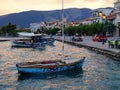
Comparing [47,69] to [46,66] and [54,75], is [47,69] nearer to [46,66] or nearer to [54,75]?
[46,66]

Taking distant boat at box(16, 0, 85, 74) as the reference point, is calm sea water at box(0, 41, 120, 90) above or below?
below

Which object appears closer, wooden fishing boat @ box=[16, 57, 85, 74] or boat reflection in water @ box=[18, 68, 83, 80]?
boat reflection in water @ box=[18, 68, 83, 80]

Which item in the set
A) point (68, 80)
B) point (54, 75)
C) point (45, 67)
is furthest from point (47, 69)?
point (68, 80)

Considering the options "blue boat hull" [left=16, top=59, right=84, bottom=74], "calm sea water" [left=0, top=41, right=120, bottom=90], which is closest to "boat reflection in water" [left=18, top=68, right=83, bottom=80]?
"calm sea water" [left=0, top=41, right=120, bottom=90]

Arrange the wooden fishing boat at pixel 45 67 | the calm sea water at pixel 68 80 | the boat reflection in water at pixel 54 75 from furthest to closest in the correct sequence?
the wooden fishing boat at pixel 45 67 < the boat reflection in water at pixel 54 75 < the calm sea water at pixel 68 80

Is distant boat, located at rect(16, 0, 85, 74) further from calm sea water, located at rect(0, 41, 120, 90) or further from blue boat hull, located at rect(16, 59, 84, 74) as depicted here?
calm sea water, located at rect(0, 41, 120, 90)

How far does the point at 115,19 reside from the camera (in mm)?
129750

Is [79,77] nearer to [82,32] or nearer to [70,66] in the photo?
[70,66]

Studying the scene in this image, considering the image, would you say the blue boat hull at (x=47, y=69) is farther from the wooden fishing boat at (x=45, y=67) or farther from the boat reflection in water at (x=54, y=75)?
the boat reflection in water at (x=54, y=75)

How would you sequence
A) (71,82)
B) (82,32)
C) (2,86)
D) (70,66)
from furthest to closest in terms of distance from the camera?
(82,32) < (70,66) < (71,82) < (2,86)

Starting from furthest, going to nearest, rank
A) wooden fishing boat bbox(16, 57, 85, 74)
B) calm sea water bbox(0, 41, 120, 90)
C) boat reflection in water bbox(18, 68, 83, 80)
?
wooden fishing boat bbox(16, 57, 85, 74) → boat reflection in water bbox(18, 68, 83, 80) → calm sea water bbox(0, 41, 120, 90)

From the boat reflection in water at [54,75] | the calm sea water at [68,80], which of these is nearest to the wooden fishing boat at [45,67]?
the boat reflection in water at [54,75]

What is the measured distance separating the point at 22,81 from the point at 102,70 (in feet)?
32.2

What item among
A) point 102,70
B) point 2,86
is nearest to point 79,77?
point 102,70
